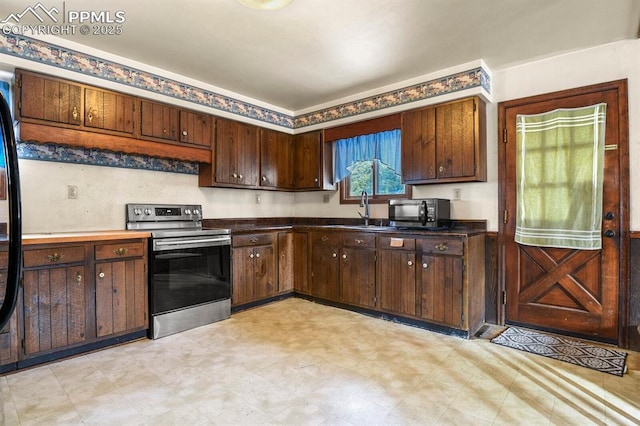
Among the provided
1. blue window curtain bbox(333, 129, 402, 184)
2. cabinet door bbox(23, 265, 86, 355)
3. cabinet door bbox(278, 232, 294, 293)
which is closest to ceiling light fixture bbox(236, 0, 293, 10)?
blue window curtain bbox(333, 129, 402, 184)

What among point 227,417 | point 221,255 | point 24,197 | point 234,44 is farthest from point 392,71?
point 24,197

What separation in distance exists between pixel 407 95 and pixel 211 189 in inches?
100

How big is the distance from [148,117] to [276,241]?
1.93 m

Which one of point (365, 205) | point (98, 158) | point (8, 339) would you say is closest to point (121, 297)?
point (8, 339)

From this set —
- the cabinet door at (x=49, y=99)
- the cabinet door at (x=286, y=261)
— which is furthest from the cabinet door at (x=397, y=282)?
the cabinet door at (x=49, y=99)

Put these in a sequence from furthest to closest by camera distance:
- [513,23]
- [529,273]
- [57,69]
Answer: [529,273] → [57,69] → [513,23]

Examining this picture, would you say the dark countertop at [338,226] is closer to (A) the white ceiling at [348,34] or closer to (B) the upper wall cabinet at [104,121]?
(B) the upper wall cabinet at [104,121]

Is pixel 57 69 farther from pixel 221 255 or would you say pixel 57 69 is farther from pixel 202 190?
pixel 221 255

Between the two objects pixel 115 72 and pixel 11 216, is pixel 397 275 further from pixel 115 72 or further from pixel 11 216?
pixel 115 72

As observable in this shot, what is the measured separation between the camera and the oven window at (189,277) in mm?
3143

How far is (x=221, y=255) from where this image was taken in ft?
11.9

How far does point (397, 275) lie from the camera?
348cm

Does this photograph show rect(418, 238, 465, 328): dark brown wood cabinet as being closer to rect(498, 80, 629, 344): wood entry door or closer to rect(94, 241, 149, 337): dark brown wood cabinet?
rect(498, 80, 629, 344): wood entry door

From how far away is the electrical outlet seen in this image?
3.13m
